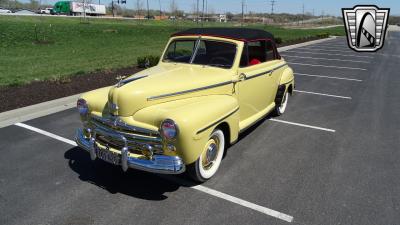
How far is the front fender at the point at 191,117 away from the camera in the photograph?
156 inches

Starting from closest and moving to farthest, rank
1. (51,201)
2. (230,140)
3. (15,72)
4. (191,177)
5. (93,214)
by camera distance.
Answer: (93,214), (51,201), (191,177), (230,140), (15,72)

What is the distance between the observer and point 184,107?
4316 mm

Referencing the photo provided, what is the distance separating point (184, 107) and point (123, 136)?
0.83m

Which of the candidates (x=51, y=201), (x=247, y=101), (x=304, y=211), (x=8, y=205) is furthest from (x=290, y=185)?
(x=8, y=205)

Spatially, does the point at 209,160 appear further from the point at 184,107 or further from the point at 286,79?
the point at 286,79

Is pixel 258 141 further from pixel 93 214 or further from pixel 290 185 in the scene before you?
pixel 93 214

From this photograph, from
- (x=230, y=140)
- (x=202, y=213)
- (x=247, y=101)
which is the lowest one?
(x=202, y=213)

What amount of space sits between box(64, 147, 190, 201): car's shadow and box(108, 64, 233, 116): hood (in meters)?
1.00

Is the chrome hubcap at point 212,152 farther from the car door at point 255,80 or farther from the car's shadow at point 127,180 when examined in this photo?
the car door at point 255,80

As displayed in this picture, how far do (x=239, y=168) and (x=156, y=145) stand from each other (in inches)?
60.6

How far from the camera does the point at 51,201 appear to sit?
4.18 meters

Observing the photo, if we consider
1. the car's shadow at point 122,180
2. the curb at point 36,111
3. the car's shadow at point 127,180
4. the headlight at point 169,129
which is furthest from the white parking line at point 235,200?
the curb at point 36,111

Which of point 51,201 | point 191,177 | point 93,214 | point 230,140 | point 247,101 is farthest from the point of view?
point 247,101

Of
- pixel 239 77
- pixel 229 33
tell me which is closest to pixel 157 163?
pixel 239 77
